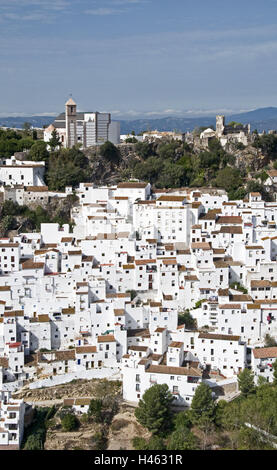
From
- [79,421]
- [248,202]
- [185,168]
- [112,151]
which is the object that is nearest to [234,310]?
[79,421]

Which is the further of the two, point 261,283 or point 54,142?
point 54,142

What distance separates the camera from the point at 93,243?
2927cm

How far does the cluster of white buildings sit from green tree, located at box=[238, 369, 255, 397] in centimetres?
81

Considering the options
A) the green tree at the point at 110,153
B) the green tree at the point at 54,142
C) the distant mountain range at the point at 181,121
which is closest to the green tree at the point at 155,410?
the green tree at the point at 110,153

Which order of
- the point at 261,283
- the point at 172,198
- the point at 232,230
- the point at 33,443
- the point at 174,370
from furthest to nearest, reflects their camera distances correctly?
1. the point at 172,198
2. the point at 232,230
3. the point at 261,283
4. the point at 174,370
5. the point at 33,443

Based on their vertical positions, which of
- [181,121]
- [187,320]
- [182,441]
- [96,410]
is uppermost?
[181,121]

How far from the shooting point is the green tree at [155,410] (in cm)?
2059

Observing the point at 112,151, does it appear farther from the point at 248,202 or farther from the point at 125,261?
the point at 125,261

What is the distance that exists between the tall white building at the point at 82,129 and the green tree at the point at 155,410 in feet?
83.5

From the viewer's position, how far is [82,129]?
142 ft

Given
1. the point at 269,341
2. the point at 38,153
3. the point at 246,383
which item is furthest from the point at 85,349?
the point at 38,153

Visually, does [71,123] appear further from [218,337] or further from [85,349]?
[218,337]

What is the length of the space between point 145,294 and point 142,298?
25 centimetres
